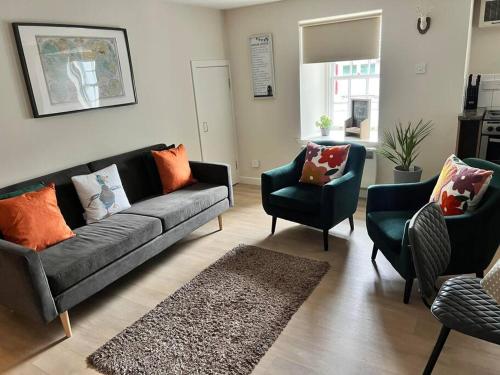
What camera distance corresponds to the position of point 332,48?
13.0ft

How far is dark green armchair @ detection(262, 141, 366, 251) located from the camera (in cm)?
293

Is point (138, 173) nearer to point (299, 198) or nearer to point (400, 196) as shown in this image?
point (299, 198)

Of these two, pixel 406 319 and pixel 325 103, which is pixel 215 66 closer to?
pixel 325 103

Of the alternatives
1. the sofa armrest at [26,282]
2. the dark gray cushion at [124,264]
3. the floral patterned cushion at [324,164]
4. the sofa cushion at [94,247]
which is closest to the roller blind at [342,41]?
the floral patterned cushion at [324,164]

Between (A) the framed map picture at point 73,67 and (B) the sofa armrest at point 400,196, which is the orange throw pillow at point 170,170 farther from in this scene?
(B) the sofa armrest at point 400,196

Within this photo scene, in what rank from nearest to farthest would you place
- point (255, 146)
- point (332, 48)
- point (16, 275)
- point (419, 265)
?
point (419, 265), point (16, 275), point (332, 48), point (255, 146)

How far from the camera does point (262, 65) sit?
441 cm

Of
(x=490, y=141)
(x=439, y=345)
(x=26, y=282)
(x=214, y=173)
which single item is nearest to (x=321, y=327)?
(x=439, y=345)

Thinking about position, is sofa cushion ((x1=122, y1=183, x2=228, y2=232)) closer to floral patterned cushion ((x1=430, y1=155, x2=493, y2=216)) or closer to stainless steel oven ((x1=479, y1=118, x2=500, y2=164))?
floral patterned cushion ((x1=430, y1=155, x2=493, y2=216))

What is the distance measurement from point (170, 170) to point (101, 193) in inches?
27.5

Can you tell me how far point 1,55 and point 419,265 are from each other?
2943 millimetres

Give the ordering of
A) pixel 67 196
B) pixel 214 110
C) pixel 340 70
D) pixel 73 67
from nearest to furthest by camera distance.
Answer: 1. pixel 67 196
2. pixel 73 67
3. pixel 340 70
4. pixel 214 110


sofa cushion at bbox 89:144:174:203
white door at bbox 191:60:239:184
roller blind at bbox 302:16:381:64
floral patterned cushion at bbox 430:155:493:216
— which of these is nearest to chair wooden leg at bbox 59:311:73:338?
sofa cushion at bbox 89:144:174:203

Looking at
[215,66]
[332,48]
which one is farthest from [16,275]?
[332,48]
